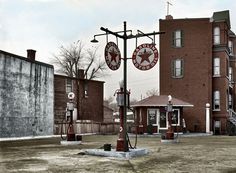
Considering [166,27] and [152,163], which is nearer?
[152,163]

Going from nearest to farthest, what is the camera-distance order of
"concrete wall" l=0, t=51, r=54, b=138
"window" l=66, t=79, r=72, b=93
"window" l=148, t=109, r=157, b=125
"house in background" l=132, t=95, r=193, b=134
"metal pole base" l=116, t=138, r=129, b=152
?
"metal pole base" l=116, t=138, r=129, b=152
"concrete wall" l=0, t=51, r=54, b=138
"house in background" l=132, t=95, r=193, b=134
"window" l=148, t=109, r=157, b=125
"window" l=66, t=79, r=72, b=93

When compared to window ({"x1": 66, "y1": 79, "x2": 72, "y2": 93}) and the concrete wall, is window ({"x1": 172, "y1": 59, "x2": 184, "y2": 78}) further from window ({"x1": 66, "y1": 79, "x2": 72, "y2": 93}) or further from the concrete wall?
the concrete wall

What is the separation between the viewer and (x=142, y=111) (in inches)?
1347

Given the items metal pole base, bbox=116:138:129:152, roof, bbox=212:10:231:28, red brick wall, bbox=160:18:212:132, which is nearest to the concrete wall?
red brick wall, bbox=160:18:212:132

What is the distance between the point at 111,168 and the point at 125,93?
380 centimetres

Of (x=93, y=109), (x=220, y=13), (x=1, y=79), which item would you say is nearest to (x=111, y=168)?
(x=1, y=79)

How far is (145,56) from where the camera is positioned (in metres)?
14.3

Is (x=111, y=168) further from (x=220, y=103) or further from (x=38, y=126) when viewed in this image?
(x=220, y=103)

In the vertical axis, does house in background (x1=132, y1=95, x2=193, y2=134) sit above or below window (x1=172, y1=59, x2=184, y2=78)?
below

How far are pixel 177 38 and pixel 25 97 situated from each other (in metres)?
17.2

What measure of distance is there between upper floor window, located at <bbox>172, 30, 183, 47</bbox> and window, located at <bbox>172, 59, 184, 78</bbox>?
1.57m

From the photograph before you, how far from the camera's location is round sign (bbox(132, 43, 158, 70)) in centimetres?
1419

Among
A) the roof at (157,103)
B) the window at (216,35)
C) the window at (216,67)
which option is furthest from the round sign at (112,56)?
the window at (216,35)

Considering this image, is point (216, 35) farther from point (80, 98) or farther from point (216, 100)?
point (80, 98)
